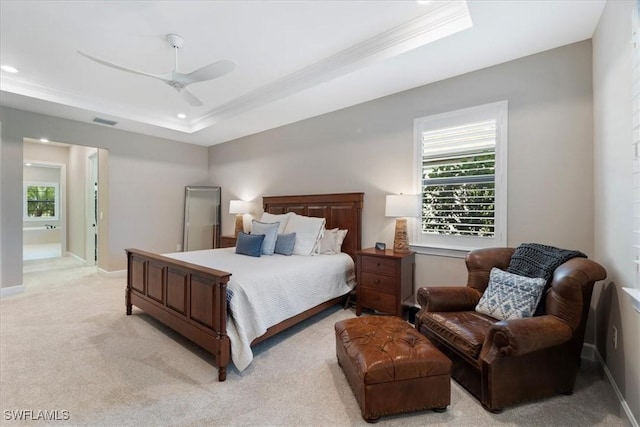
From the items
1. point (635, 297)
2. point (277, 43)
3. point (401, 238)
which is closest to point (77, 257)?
point (277, 43)

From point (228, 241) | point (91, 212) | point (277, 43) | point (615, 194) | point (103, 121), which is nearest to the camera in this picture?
point (615, 194)

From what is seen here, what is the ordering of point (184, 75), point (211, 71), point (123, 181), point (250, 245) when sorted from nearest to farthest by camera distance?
point (211, 71), point (184, 75), point (250, 245), point (123, 181)

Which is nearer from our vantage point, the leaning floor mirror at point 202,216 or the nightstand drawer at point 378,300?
the nightstand drawer at point 378,300

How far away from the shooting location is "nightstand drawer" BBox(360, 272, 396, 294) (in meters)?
3.13

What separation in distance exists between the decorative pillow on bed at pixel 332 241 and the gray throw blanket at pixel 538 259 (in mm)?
2025

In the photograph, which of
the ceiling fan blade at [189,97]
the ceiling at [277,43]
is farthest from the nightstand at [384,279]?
the ceiling fan blade at [189,97]

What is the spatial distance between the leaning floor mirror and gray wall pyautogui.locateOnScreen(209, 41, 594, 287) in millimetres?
2233

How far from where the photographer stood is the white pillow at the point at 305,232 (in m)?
3.72

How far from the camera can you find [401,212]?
129 inches

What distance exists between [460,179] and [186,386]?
316cm

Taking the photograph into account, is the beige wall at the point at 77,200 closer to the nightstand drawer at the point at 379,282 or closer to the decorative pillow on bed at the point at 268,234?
the decorative pillow on bed at the point at 268,234

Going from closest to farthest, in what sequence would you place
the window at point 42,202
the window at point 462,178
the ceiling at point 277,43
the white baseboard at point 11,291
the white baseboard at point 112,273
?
the ceiling at point 277,43 < the window at point 462,178 < the white baseboard at point 11,291 < the white baseboard at point 112,273 < the window at point 42,202

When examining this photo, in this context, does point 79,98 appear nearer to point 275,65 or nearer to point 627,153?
point 275,65

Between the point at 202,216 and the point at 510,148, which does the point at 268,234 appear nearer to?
the point at 510,148
